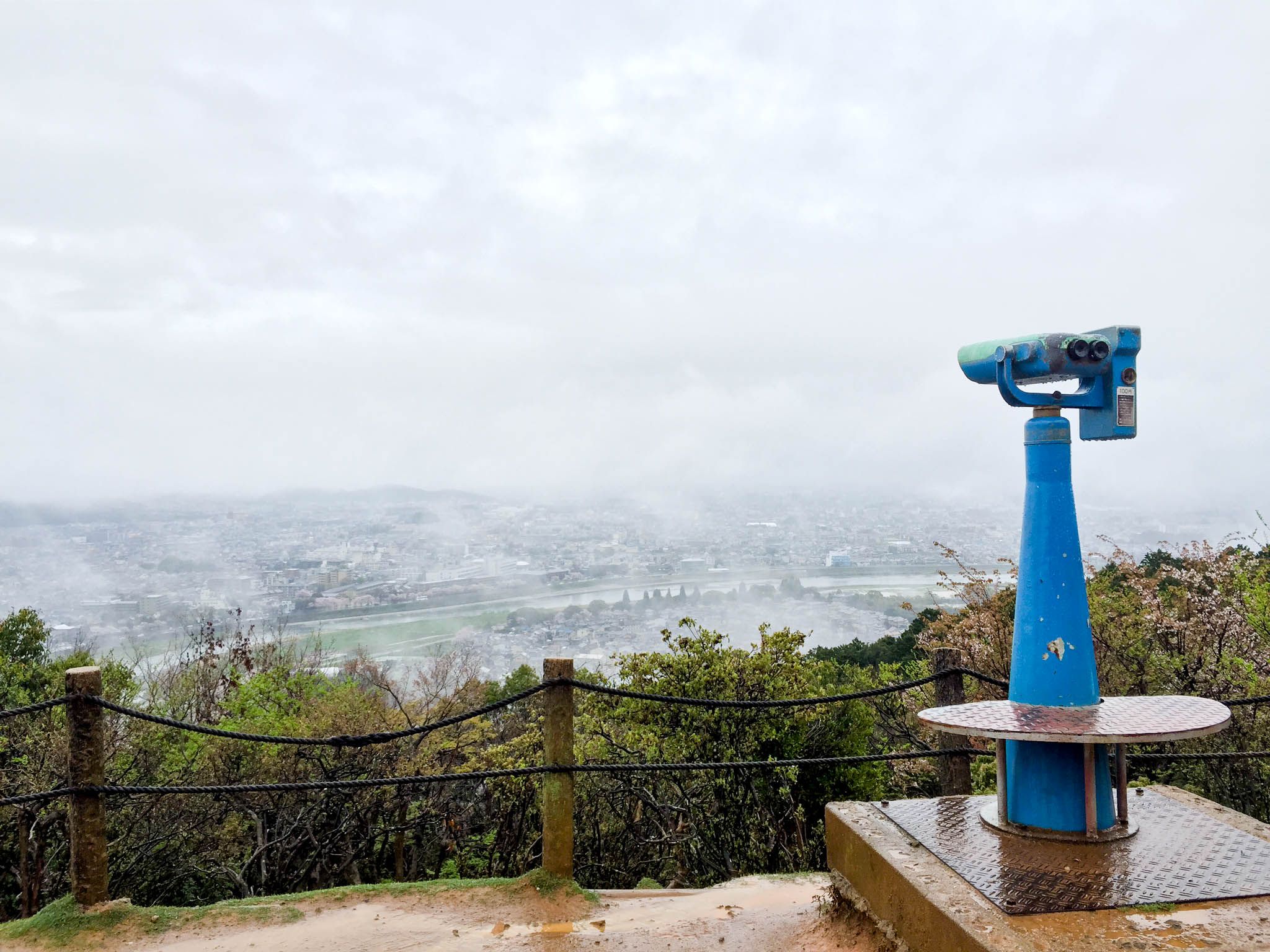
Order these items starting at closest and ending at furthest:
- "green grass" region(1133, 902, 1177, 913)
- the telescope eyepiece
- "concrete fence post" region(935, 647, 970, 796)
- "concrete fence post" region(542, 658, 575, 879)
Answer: "green grass" region(1133, 902, 1177, 913) → the telescope eyepiece → "concrete fence post" region(542, 658, 575, 879) → "concrete fence post" region(935, 647, 970, 796)

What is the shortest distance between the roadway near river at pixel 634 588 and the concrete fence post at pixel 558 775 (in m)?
21.4

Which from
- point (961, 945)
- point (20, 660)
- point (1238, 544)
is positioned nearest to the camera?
point (961, 945)

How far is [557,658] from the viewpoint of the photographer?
13.5 ft

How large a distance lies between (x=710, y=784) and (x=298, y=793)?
489 centimetres

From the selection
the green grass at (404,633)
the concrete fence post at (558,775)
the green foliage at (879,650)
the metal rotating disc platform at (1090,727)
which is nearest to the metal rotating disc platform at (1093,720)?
the metal rotating disc platform at (1090,727)

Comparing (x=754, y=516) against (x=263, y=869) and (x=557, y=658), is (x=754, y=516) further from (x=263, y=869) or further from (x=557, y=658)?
(x=557, y=658)

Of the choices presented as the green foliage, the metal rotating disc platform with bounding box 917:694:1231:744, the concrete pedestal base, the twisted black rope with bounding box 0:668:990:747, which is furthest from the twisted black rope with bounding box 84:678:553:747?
the green foliage

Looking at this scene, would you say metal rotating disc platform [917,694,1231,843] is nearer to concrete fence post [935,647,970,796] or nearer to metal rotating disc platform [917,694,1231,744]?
metal rotating disc platform [917,694,1231,744]

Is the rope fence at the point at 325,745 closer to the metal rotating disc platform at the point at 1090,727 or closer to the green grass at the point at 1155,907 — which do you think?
the metal rotating disc platform at the point at 1090,727

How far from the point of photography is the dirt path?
3.65 meters

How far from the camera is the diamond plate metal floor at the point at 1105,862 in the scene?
2898 millimetres

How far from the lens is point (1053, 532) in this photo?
3.66 metres

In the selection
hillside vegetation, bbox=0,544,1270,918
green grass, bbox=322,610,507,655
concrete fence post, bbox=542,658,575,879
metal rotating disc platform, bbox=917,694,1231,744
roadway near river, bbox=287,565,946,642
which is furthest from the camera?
roadway near river, bbox=287,565,946,642

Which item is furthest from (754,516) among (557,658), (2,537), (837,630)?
(557,658)
